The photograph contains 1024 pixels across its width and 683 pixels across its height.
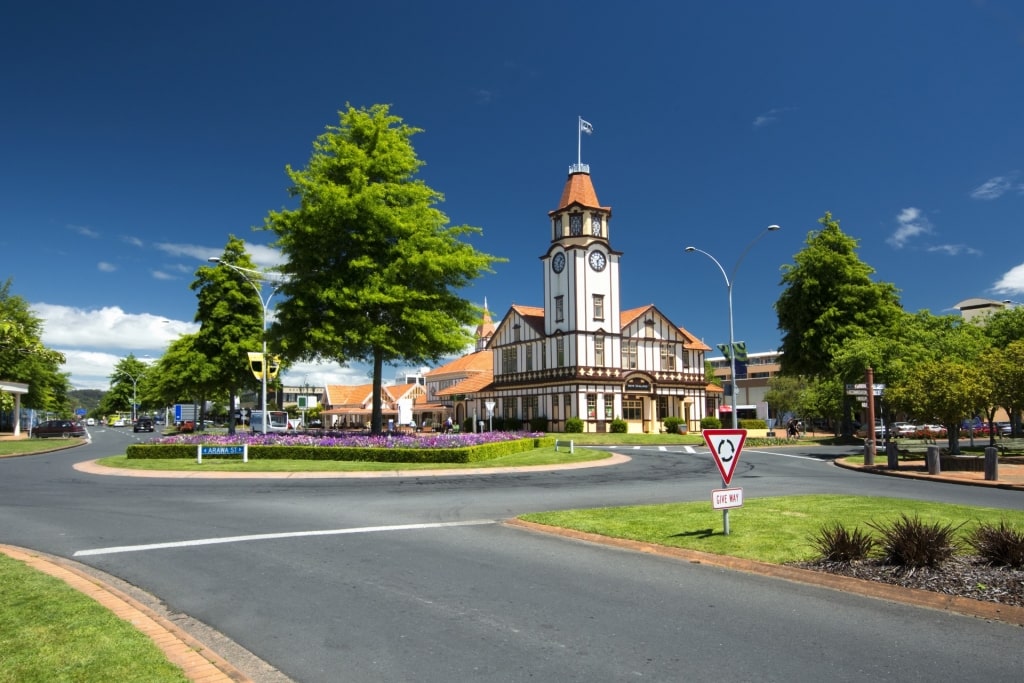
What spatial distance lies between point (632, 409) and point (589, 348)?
265 inches

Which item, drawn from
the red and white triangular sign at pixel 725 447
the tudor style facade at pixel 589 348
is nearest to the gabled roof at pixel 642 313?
the tudor style facade at pixel 589 348

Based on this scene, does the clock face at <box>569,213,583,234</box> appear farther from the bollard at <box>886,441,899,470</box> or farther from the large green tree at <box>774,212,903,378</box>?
the bollard at <box>886,441,899,470</box>

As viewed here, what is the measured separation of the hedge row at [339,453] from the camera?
2480 centimetres

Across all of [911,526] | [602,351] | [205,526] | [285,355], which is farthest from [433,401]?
[911,526]

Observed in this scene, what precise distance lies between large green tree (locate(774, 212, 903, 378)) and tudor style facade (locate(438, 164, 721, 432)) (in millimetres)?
12440

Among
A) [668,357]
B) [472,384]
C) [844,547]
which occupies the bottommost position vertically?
[844,547]

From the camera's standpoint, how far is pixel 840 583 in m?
7.53

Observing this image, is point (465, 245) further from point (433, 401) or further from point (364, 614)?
point (433, 401)

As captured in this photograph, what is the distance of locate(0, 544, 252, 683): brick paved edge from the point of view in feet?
16.4

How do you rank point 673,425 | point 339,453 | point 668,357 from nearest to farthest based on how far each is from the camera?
point 339,453 < point 673,425 < point 668,357

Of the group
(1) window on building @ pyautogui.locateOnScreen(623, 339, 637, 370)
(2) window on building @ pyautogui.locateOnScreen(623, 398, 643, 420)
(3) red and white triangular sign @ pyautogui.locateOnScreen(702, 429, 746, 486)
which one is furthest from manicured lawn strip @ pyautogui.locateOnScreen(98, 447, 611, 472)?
(1) window on building @ pyautogui.locateOnScreen(623, 339, 637, 370)

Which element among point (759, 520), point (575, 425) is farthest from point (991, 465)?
point (575, 425)

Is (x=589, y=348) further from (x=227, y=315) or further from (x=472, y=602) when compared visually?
(x=472, y=602)

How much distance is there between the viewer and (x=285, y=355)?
1240 inches
